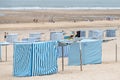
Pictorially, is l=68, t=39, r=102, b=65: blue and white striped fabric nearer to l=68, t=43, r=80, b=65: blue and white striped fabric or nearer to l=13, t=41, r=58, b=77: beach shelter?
l=68, t=43, r=80, b=65: blue and white striped fabric

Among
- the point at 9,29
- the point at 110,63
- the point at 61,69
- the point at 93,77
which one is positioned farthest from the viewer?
the point at 9,29

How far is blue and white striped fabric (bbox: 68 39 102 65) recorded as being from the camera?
63.3 ft

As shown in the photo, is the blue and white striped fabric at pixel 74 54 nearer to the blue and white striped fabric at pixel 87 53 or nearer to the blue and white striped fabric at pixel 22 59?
the blue and white striped fabric at pixel 87 53

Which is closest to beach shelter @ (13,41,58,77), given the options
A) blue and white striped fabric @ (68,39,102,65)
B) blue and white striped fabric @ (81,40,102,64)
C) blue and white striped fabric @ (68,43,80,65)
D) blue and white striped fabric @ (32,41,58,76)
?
blue and white striped fabric @ (32,41,58,76)

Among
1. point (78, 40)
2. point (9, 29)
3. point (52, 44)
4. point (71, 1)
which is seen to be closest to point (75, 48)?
point (78, 40)

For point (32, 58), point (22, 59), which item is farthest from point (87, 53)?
point (22, 59)

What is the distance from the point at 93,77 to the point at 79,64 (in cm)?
298

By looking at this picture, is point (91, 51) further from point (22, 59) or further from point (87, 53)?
point (22, 59)

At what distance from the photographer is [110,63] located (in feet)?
65.9

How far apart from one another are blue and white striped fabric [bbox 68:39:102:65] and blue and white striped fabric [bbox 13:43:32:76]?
2630mm

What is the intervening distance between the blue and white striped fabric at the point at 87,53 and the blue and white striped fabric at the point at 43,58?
1.83 meters

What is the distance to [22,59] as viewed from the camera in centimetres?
1736

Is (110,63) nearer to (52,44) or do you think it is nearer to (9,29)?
(52,44)

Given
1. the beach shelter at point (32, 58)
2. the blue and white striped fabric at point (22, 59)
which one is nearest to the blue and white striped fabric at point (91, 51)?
the beach shelter at point (32, 58)
